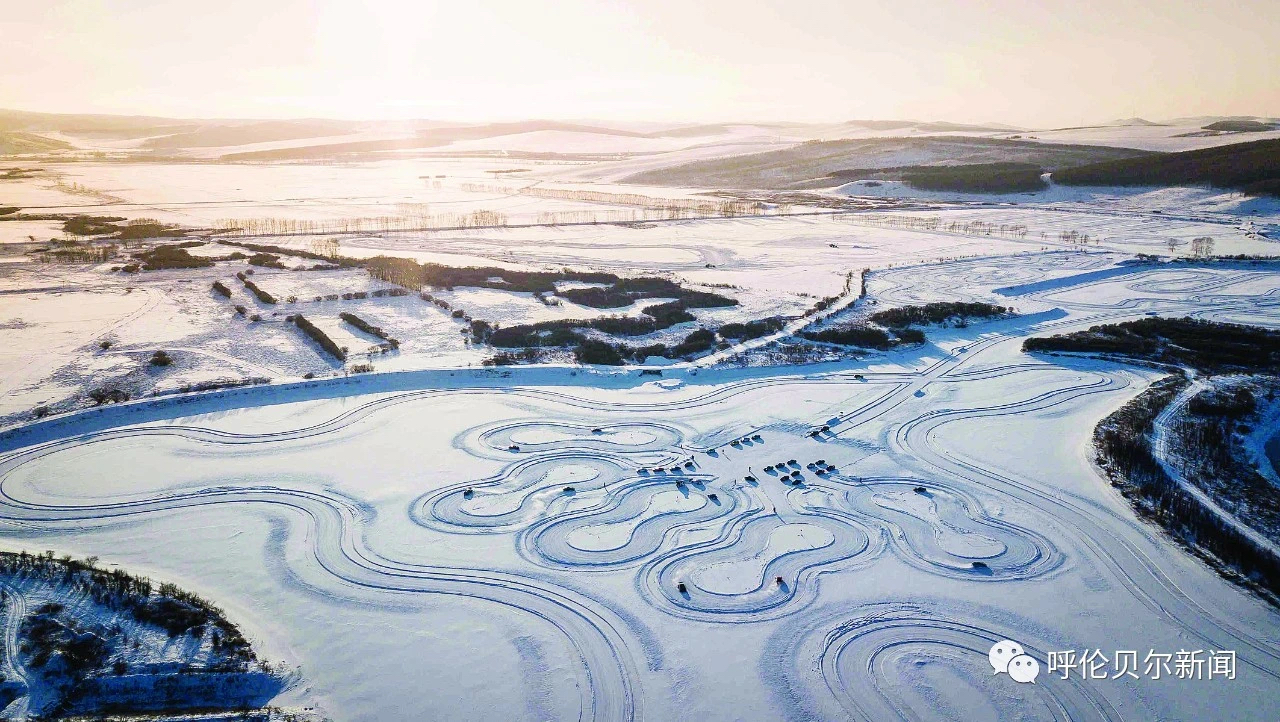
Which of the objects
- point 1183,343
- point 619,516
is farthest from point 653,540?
point 1183,343

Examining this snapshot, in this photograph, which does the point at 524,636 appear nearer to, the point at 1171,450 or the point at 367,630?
the point at 367,630

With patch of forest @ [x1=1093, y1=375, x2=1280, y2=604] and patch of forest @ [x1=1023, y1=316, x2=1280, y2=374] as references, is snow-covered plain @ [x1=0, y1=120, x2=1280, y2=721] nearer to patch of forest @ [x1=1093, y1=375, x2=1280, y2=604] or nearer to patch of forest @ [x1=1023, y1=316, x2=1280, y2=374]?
patch of forest @ [x1=1093, y1=375, x2=1280, y2=604]

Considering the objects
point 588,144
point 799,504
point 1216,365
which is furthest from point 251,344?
point 588,144

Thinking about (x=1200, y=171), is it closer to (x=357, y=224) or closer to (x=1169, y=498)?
(x=1169, y=498)

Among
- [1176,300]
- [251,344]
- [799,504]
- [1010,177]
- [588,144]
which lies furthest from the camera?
[588,144]

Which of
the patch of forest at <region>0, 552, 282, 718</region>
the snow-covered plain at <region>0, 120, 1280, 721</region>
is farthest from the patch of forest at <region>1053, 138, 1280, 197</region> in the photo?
the patch of forest at <region>0, 552, 282, 718</region>

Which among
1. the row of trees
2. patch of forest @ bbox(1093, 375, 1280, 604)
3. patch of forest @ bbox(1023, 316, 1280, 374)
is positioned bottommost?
patch of forest @ bbox(1093, 375, 1280, 604)

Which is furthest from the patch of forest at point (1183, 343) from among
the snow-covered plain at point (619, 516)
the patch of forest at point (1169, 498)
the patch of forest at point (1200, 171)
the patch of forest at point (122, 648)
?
the patch of forest at point (1200, 171)

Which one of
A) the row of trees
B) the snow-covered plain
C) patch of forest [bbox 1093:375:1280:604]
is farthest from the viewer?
the row of trees
